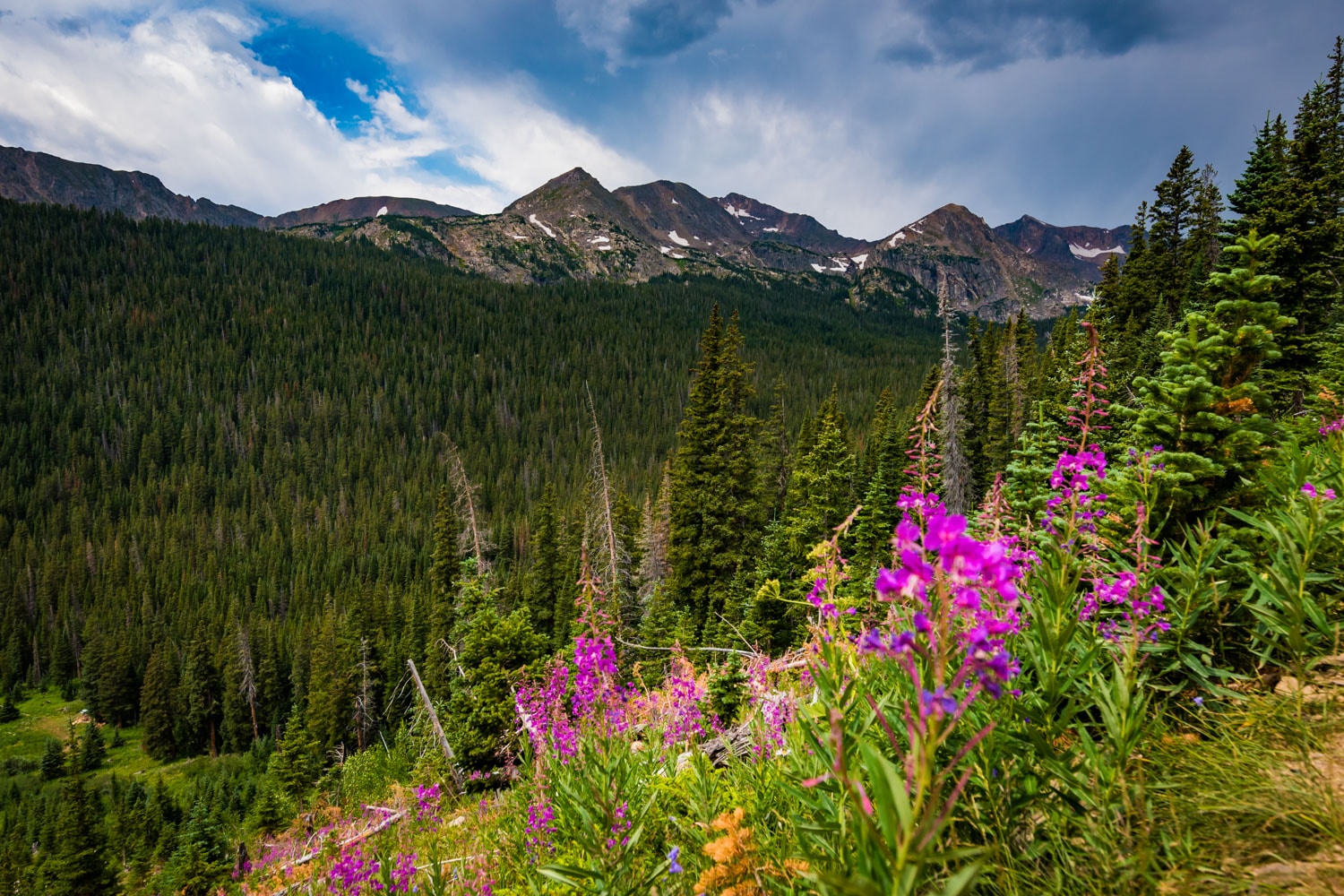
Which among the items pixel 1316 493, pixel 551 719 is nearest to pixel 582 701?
pixel 551 719

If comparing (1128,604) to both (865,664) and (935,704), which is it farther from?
(935,704)

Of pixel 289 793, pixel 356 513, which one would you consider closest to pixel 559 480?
pixel 356 513

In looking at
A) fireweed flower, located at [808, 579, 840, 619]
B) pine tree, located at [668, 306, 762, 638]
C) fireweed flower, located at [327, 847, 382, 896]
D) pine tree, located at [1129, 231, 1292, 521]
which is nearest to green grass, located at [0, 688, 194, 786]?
pine tree, located at [668, 306, 762, 638]

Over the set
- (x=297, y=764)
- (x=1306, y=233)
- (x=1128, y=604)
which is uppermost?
(x=1306, y=233)

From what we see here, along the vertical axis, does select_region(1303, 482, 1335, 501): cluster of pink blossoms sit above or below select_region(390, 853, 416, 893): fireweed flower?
above

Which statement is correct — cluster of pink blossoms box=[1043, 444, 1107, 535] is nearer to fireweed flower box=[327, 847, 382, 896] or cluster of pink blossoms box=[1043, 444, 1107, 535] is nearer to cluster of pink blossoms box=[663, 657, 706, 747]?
cluster of pink blossoms box=[663, 657, 706, 747]

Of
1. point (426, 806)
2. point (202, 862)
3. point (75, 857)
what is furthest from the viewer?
point (75, 857)

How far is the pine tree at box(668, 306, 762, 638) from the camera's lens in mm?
20156

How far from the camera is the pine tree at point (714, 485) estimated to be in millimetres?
20156

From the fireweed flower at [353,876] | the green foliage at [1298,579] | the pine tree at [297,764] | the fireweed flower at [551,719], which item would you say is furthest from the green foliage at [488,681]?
the pine tree at [297,764]

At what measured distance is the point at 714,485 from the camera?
66.6 feet

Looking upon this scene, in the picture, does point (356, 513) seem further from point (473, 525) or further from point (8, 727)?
point (473, 525)

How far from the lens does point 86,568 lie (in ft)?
322

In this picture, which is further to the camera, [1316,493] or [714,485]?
[714,485]
